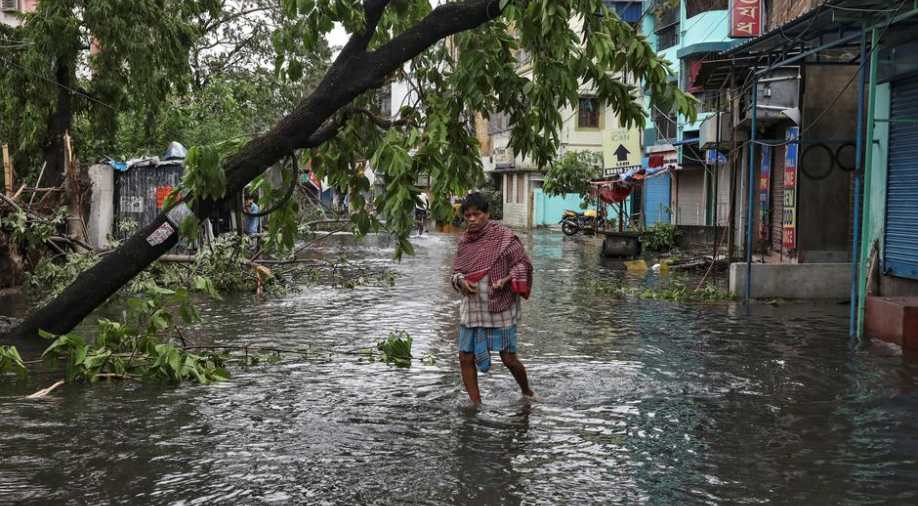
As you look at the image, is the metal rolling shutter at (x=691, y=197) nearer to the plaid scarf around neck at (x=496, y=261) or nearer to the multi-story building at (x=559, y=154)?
the multi-story building at (x=559, y=154)

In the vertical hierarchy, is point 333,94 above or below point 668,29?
below

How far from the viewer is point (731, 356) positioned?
33.4 feet

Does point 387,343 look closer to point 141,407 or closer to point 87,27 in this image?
point 141,407

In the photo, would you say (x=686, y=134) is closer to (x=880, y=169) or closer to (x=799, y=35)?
(x=880, y=169)

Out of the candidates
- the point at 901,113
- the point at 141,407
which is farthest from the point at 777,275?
the point at 141,407

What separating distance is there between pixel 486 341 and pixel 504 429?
93 centimetres

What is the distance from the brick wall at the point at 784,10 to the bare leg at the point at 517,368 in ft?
42.5

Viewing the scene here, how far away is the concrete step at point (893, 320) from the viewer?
10555mm

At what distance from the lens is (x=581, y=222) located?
41.6 m

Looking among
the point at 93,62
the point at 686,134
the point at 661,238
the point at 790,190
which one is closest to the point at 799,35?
the point at 790,190

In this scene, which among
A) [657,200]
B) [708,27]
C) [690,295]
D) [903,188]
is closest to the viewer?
[903,188]

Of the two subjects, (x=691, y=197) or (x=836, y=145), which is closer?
(x=836, y=145)

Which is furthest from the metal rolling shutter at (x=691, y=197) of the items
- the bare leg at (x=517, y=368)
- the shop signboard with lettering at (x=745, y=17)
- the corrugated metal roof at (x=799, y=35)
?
the bare leg at (x=517, y=368)

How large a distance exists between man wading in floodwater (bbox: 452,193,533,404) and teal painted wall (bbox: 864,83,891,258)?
7.82 m
